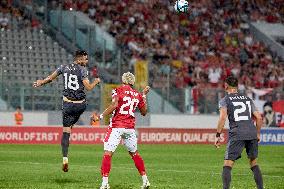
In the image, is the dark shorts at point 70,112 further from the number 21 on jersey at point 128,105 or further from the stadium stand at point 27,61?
the stadium stand at point 27,61

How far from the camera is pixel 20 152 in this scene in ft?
98.1

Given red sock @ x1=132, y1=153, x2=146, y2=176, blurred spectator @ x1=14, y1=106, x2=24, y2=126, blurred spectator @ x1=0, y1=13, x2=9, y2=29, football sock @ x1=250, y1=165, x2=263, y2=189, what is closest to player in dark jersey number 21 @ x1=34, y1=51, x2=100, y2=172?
red sock @ x1=132, y1=153, x2=146, y2=176

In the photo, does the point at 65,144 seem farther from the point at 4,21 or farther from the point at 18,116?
the point at 4,21

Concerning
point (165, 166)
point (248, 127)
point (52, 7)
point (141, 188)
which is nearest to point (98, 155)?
point (165, 166)

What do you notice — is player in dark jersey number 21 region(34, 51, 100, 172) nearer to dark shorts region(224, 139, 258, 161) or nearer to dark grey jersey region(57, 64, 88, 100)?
dark grey jersey region(57, 64, 88, 100)

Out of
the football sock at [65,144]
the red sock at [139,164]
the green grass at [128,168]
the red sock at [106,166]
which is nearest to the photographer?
the red sock at [106,166]

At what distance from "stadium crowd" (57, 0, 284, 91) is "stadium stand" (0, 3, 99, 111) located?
259cm

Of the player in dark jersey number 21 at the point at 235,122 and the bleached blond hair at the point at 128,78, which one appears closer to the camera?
the player in dark jersey number 21 at the point at 235,122

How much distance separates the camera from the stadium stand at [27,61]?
3866cm

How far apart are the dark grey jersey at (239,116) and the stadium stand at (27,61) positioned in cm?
2326

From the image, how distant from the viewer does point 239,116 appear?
16.0 metres

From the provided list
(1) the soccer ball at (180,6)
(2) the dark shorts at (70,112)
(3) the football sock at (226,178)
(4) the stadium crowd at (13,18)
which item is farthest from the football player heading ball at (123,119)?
(4) the stadium crowd at (13,18)

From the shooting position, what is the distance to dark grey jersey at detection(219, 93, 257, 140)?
16.0 meters

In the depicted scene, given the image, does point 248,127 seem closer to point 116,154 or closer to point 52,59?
point 116,154
